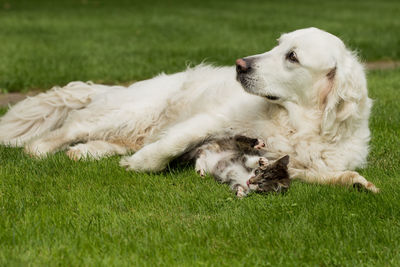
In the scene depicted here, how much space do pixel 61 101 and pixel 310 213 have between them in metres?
3.43

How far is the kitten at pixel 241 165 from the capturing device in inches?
173

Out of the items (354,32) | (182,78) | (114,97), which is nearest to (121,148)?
(114,97)

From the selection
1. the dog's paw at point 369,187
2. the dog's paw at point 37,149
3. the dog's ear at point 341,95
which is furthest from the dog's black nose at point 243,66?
the dog's paw at point 37,149

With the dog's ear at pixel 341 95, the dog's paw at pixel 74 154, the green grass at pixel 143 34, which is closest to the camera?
the dog's ear at pixel 341 95

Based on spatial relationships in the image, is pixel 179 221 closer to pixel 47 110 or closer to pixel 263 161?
pixel 263 161

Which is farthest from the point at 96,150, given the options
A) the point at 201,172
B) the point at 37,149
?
the point at 201,172

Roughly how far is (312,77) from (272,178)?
931mm

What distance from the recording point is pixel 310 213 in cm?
393

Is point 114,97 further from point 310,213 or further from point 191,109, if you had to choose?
point 310,213

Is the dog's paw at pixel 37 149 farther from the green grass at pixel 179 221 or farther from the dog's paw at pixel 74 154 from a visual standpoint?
the green grass at pixel 179 221

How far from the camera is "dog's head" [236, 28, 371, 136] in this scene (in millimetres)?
4660

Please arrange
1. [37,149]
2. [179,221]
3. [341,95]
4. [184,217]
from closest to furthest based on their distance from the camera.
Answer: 1. [179,221]
2. [184,217]
3. [341,95]
4. [37,149]

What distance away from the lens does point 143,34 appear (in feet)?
46.9

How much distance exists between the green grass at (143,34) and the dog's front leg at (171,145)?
451 cm
